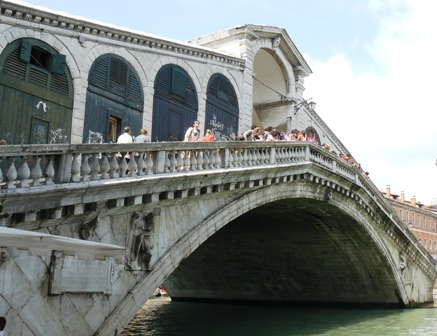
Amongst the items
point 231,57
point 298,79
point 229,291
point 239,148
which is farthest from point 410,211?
point 239,148

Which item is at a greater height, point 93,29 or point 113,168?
point 93,29

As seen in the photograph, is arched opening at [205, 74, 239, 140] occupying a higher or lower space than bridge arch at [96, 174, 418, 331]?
higher

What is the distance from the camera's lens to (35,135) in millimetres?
10211

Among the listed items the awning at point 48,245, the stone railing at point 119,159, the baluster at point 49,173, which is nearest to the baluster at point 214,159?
the stone railing at point 119,159

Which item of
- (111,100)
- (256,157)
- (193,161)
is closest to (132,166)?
(193,161)

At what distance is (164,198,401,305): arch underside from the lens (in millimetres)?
21592

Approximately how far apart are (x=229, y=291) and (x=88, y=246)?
77.6 ft

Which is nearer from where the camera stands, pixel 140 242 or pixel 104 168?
pixel 104 168

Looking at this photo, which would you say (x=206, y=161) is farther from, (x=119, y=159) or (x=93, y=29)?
(x=93, y=29)

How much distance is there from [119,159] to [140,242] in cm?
160

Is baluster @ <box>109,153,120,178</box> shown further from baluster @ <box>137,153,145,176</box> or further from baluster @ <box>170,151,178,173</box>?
baluster @ <box>170,151,178,173</box>

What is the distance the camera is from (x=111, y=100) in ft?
39.5

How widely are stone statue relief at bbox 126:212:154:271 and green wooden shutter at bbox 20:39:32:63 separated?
3.53m

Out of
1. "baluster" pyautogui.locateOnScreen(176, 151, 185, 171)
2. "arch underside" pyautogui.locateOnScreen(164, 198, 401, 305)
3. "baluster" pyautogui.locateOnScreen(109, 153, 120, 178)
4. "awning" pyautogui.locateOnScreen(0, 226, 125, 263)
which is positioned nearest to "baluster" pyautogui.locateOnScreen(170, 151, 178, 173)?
"baluster" pyautogui.locateOnScreen(176, 151, 185, 171)
